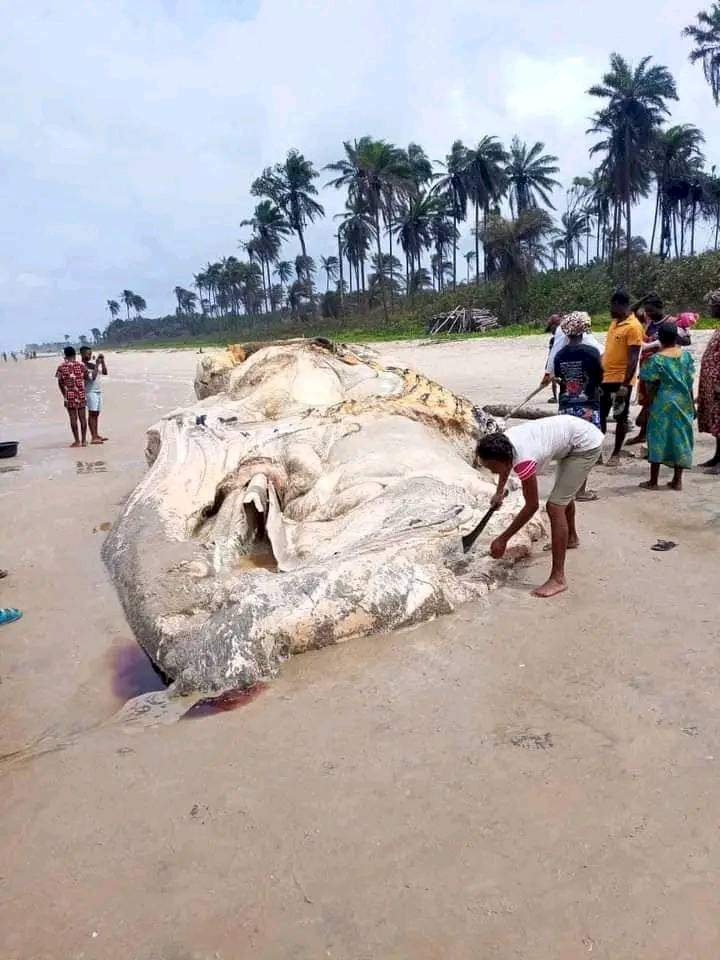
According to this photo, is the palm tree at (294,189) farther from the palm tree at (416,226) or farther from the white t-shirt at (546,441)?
the white t-shirt at (546,441)

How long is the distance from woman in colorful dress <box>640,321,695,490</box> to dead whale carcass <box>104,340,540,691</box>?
6.20 ft

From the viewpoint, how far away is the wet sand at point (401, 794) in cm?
212

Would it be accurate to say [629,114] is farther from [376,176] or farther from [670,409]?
[670,409]

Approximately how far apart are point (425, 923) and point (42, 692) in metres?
2.66

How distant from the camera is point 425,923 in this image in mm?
2111

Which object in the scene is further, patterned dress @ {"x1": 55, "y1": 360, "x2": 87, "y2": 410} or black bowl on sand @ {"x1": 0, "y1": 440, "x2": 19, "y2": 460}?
patterned dress @ {"x1": 55, "y1": 360, "x2": 87, "y2": 410}

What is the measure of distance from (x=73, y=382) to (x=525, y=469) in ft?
33.3

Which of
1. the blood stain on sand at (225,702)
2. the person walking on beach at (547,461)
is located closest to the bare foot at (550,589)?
the person walking on beach at (547,461)

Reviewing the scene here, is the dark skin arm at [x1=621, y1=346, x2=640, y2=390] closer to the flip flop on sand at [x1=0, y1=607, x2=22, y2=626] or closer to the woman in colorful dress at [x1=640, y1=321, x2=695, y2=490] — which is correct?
the woman in colorful dress at [x1=640, y1=321, x2=695, y2=490]

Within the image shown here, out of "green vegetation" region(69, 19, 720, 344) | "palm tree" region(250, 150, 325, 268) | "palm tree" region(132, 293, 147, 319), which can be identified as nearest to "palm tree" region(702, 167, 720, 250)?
"green vegetation" region(69, 19, 720, 344)

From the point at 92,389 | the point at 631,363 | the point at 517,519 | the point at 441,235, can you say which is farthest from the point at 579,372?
the point at 441,235

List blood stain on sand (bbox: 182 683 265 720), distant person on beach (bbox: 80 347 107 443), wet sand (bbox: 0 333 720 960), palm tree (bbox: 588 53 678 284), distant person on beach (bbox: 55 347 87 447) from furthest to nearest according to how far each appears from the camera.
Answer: palm tree (bbox: 588 53 678 284)
distant person on beach (bbox: 80 347 107 443)
distant person on beach (bbox: 55 347 87 447)
blood stain on sand (bbox: 182 683 265 720)
wet sand (bbox: 0 333 720 960)

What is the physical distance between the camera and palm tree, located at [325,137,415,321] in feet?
146

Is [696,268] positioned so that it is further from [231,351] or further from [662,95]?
[231,351]
